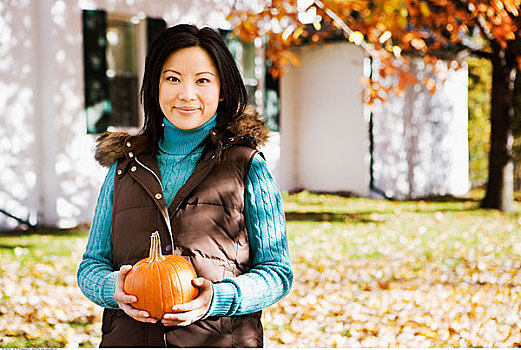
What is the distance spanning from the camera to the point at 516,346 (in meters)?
4.98

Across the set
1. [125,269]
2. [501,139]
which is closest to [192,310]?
[125,269]

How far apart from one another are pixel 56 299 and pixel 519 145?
45.2 ft

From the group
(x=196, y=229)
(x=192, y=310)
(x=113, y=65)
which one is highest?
(x=113, y=65)

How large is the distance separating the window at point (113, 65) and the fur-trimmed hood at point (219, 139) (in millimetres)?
8369

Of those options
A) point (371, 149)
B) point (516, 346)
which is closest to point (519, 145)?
point (371, 149)

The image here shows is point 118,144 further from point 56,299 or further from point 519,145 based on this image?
point 519,145

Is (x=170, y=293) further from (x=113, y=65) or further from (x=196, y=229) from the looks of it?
(x=113, y=65)

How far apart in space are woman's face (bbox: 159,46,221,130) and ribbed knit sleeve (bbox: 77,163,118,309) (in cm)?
30

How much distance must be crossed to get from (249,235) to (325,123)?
1370cm

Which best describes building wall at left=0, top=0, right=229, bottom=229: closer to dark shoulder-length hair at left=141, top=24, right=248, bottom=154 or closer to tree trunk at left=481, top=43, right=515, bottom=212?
tree trunk at left=481, top=43, right=515, bottom=212

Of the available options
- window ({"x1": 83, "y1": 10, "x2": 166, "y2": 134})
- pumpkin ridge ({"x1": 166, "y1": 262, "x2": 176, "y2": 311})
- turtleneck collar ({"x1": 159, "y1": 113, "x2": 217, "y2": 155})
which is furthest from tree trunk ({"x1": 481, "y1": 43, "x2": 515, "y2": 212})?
pumpkin ridge ({"x1": 166, "y1": 262, "x2": 176, "y2": 311})

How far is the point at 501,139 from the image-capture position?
1318cm

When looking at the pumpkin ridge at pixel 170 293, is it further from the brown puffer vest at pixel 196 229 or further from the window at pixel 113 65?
the window at pixel 113 65

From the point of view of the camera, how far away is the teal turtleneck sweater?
6.54 ft
